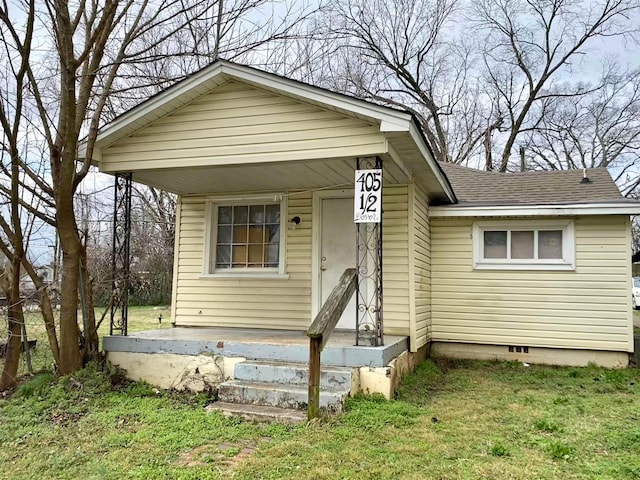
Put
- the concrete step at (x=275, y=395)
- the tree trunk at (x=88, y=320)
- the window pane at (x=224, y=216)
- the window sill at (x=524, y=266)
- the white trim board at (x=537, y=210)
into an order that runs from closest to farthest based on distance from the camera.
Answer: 1. the concrete step at (x=275, y=395)
2. the tree trunk at (x=88, y=320)
3. the white trim board at (x=537, y=210)
4. the window sill at (x=524, y=266)
5. the window pane at (x=224, y=216)

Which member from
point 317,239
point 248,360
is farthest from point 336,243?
point 248,360

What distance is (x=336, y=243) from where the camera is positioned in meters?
6.83

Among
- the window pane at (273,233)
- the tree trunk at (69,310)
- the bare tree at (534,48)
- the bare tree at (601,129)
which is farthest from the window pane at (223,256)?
the bare tree at (601,129)

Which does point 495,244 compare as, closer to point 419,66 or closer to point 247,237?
point 247,237

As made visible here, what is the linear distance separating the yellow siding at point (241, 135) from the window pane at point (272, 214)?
1866 millimetres

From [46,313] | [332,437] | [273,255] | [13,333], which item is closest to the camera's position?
[332,437]

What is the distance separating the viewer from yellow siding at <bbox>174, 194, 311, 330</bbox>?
6.84m

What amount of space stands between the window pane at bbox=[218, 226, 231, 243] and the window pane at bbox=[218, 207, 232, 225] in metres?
0.08

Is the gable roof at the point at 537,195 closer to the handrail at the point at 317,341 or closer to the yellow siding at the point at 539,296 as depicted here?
the yellow siding at the point at 539,296

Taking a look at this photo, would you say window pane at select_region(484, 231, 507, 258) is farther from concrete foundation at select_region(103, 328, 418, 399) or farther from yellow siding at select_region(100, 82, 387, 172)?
yellow siding at select_region(100, 82, 387, 172)

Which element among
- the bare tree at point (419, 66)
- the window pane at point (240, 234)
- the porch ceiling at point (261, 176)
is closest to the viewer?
the porch ceiling at point (261, 176)

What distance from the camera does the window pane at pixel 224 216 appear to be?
292 inches

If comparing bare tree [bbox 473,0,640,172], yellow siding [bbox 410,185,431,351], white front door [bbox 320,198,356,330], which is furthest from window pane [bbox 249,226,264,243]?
bare tree [bbox 473,0,640,172]

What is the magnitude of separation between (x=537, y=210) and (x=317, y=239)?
10.6ft
